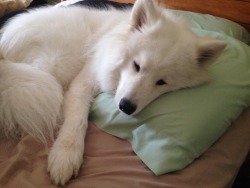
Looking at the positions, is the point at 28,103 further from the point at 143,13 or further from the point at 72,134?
the point at 143,13

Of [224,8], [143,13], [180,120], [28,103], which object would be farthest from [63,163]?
[224,8]

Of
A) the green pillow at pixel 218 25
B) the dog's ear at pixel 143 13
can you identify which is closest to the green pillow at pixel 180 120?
the dog's ear at pixel 143 13

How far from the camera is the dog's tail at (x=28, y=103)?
1003mm

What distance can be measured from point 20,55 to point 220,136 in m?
1.02

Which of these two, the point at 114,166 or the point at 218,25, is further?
the point at 218,25

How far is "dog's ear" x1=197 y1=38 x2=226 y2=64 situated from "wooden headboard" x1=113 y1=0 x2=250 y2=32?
0.88 metres

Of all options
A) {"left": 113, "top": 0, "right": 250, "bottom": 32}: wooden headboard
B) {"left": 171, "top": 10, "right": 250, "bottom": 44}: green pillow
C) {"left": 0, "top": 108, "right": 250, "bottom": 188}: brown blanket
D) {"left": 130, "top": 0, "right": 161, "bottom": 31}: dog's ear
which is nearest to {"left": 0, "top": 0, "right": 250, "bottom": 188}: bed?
{"left": 0, "top": 108, "right": 250, "bottom": 188}: brown blanket

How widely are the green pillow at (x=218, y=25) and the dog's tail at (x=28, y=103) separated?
100 centimetres

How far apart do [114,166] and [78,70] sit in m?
0.64

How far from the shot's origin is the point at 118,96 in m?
1.09

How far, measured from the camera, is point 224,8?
1856mm

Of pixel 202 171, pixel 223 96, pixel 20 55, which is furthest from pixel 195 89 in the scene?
pixel 20 55

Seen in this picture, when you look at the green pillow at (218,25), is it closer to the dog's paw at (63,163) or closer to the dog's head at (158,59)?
the dog's head at (158,59)

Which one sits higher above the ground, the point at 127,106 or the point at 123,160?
the point at 127,106
